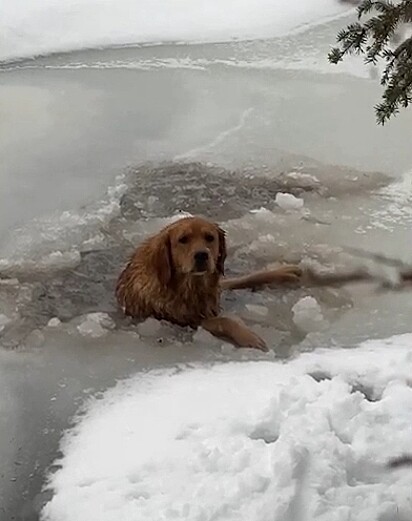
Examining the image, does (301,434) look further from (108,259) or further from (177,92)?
(177,92)

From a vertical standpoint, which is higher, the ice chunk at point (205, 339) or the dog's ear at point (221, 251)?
the dog's ear at point (221, 251)

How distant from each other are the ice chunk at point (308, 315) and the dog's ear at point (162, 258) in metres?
0.72

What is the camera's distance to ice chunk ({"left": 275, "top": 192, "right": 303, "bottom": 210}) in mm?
6137

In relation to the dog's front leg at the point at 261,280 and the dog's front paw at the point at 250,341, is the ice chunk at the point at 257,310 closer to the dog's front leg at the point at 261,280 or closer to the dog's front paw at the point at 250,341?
the dog's front leg at the point at 261,280

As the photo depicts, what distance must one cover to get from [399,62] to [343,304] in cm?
183

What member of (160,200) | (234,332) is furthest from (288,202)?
(234,332)

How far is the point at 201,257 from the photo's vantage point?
Result: 4.72 metres

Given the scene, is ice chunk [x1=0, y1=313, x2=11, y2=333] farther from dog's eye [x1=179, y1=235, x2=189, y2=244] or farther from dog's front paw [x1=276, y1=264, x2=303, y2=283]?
dog's front paw [x1=276, y1=264, x2=303, y2=283]

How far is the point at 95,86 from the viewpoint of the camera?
8594 millimetres

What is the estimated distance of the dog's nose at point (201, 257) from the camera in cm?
471

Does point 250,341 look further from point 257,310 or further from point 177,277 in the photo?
point 177,277

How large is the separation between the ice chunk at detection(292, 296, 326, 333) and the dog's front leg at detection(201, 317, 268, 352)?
0.97 feet

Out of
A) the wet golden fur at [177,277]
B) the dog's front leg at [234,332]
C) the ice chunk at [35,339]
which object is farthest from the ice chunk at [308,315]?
the ice chunk at [35,339]

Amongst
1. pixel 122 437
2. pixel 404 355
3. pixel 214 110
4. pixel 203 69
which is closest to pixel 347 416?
pixel 404 355
